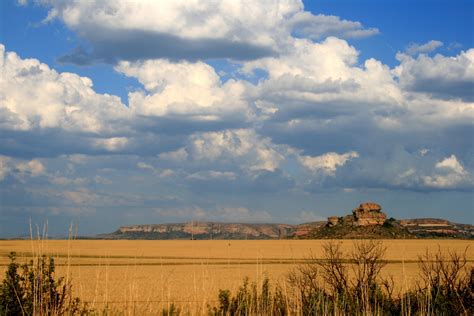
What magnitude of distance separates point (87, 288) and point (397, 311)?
12.6 metres

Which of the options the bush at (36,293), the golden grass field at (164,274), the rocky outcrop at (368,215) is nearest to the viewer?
the bush at (36,293)

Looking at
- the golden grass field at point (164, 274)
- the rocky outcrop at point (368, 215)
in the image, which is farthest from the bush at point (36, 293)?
the rocky outcrop at point (368, 215)

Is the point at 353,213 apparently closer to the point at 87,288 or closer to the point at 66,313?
the point at 87,288

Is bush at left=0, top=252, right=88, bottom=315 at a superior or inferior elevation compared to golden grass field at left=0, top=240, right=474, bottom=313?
superior

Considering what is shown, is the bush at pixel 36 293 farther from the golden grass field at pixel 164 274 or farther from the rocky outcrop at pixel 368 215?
the rocky outcrop at pixel 368 215

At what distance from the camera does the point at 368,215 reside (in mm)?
123688

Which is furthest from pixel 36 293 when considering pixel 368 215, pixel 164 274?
pixel 368 215

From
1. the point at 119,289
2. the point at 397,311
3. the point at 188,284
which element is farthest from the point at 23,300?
the point at 188,284

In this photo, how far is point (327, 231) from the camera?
4818 inches

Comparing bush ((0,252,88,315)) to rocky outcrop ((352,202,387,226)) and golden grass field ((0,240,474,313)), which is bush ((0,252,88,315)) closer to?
golden grass field ((0,240,474,313))

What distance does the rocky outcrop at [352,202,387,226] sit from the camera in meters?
120

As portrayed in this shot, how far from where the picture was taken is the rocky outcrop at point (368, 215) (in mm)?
120275

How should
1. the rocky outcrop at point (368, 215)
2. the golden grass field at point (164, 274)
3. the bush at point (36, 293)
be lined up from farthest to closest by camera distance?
1. the rocky outcrop at point (368, 215)
2. the golden grass field at point (164, 274)
3. the bush at point (36, 293)

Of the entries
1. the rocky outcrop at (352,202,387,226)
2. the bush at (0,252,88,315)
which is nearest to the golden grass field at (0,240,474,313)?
the bush at (0,252,88,315)
